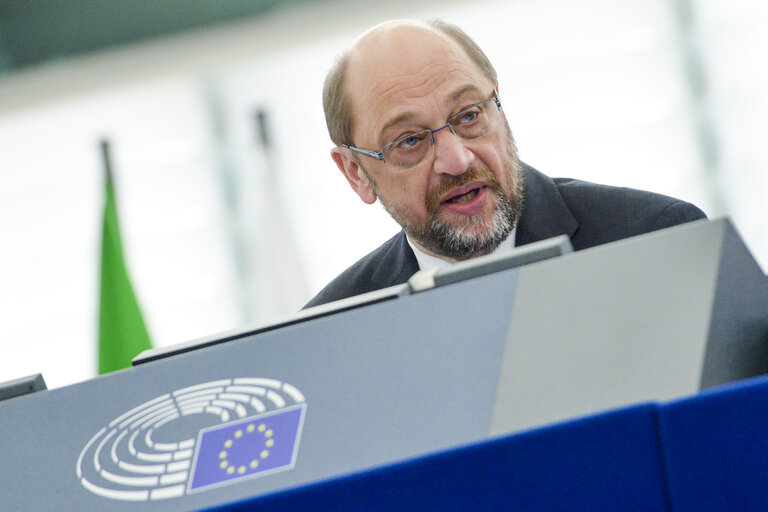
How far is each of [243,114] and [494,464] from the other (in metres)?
4.17

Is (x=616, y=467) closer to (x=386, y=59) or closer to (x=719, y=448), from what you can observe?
(x=719, y=448)

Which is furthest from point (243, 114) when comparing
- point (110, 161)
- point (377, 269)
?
point (377, 269)

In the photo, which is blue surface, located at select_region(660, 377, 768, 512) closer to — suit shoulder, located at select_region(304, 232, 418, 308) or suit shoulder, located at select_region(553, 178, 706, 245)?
suit shoulder, located at select_region(553, 178, 706, 245)

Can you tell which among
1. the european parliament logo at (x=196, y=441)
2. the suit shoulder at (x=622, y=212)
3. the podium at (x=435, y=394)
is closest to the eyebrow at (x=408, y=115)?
the suit shoulder at (x=622, y=212)

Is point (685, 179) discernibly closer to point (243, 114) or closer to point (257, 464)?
point (243, 114)

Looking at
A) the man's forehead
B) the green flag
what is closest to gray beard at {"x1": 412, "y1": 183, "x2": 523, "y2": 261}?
the man's forehead

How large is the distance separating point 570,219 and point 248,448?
3.27 ft

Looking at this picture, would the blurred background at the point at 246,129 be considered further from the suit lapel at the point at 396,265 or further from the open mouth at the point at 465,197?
the open mouth at the point at 465,197

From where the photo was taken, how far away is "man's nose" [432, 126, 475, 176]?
6.08ft

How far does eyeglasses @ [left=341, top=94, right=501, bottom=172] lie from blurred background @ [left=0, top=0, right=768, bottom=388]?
7.45ft

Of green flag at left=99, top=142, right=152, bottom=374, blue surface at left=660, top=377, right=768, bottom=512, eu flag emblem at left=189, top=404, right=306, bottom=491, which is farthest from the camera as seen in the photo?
green flag at left=99, top=142, right=152, bottom=374

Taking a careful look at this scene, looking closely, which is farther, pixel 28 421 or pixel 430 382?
pixel 28 421

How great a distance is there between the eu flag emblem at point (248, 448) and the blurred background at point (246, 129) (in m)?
3.27

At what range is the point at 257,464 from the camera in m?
0.91
